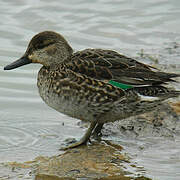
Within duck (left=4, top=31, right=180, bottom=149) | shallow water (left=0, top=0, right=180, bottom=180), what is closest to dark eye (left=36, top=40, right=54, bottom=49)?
duck (left=4, top=31, right=180, bottom=149)

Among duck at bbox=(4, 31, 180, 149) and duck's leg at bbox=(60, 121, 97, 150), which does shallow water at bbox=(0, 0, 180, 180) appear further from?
duck at bbox=(4, 31, 180, 149)

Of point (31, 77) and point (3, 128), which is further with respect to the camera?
point (31, 77)

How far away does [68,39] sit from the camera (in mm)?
11570

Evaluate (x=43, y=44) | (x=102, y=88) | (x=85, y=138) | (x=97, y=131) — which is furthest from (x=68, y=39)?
(x=102, y=88)

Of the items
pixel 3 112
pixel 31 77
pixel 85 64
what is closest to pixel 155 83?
pixel 85 64

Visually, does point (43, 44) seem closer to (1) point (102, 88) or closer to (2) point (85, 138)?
(1) point (102, 88)

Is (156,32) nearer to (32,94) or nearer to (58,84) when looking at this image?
(32,94)

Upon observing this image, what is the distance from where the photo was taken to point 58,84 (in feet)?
22.4

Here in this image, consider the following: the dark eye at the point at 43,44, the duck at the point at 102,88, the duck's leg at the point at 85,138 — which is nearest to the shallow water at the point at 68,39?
the duck's leg at the point at 85,138

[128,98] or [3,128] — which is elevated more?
[128,98]

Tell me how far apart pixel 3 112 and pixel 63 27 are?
418 centimetres

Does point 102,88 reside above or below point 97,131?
above

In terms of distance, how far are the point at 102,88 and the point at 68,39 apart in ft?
16.4

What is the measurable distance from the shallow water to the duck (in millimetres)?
597
